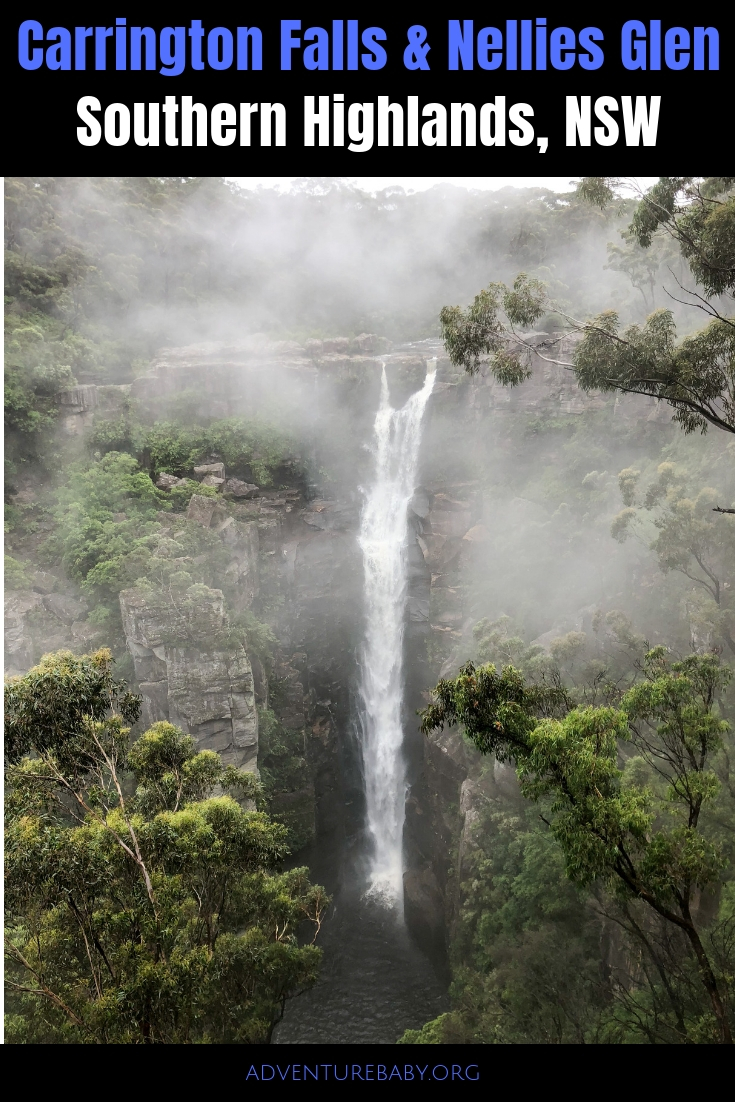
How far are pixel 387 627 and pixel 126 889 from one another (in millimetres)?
24432

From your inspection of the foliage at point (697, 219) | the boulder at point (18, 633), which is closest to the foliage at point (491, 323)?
the foliage at point (697, 219)

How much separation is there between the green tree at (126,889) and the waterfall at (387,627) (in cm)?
1693

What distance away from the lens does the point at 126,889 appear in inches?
341

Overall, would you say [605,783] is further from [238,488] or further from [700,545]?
[238,488]

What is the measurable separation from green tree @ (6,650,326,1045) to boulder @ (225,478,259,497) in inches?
812

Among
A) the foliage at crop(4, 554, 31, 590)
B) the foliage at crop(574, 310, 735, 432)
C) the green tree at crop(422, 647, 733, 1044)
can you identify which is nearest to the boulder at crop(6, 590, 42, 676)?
the foliage at crop(4, 554, 31, 590)

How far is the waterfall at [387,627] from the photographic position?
1147 inches

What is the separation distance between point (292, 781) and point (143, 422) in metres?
19.9

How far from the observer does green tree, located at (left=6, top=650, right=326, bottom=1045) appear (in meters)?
8.00

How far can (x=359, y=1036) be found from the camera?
62.3 feet

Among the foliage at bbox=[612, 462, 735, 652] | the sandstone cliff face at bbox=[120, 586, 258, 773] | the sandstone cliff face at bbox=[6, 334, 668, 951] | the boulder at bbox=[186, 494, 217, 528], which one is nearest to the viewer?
the foliage at bbox=[612, 462, 735, 652]

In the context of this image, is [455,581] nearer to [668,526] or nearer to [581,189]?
[668,526]

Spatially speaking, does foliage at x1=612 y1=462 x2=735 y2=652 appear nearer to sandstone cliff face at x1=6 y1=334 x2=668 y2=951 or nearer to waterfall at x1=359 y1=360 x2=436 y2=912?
sandstone cliff face at x1=6 y1=334 x2=668 y2=951
